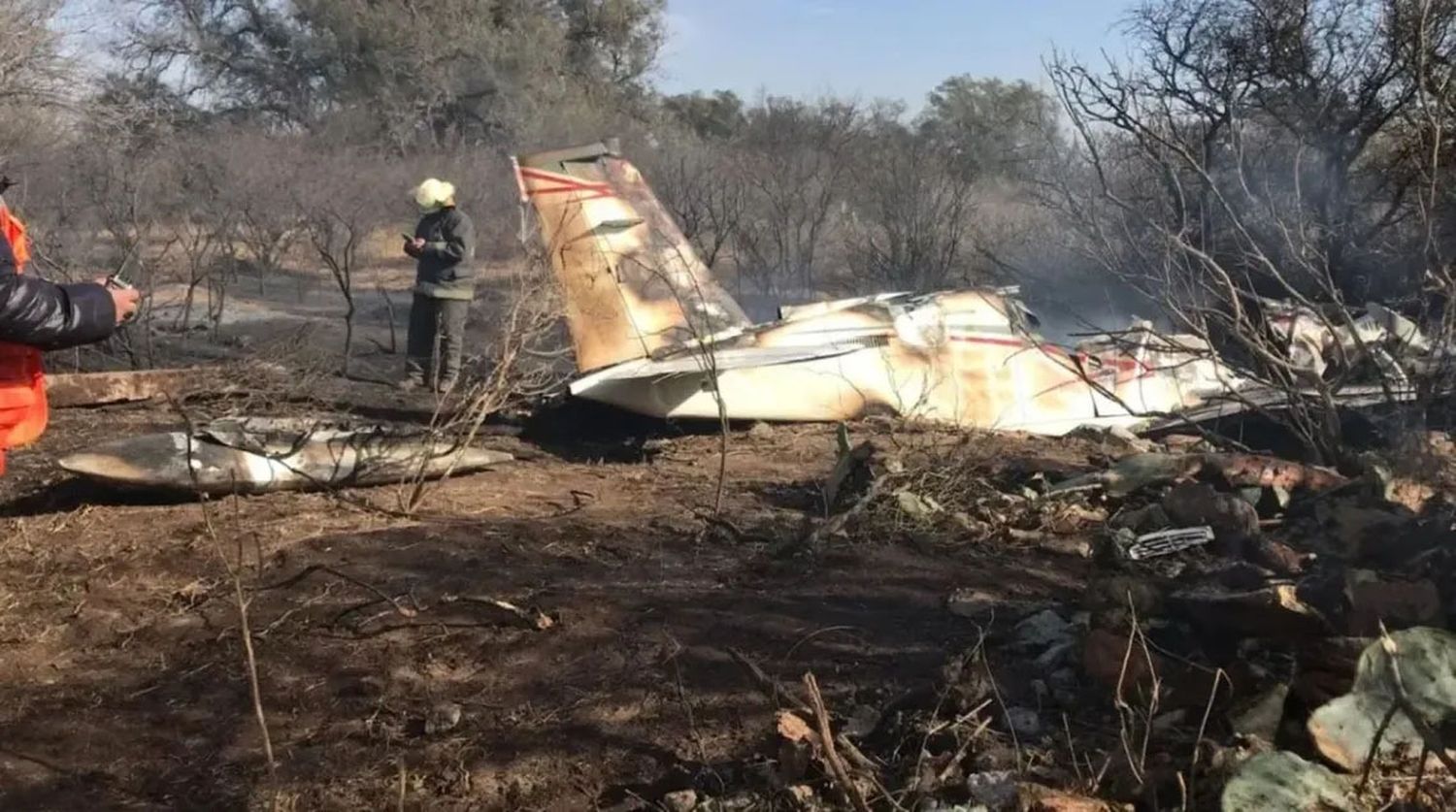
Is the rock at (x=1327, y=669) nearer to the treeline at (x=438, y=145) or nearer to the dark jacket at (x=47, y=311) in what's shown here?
the dark jacket at (x=47, y=311)

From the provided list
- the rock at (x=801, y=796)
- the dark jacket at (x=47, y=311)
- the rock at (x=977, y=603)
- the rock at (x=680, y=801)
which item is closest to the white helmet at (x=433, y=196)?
the dark jacket at (x=47, y=311)

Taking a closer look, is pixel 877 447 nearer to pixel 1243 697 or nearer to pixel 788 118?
pixel 1243 697

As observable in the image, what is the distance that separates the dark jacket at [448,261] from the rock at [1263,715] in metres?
7.89

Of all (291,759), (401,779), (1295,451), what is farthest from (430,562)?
(1295,451)

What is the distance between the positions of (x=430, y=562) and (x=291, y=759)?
1.59 meters

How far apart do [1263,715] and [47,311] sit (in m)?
3.37

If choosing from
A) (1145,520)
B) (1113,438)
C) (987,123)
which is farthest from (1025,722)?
(987,123)

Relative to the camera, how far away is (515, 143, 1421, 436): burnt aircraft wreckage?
8.45 m

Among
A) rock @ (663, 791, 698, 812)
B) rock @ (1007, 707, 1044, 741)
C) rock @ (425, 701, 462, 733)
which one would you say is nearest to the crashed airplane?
rock @ (425, 701, 462, 733)

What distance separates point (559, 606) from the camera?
169 inches

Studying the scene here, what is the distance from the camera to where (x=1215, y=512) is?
507 centimetres

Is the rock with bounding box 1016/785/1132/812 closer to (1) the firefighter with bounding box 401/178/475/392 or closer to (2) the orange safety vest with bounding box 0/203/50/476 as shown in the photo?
(2) the orange safety vest with bounding box 0/203/50/476

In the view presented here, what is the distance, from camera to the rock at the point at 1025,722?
128 inches

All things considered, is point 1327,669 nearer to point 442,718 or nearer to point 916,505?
point 442,718
